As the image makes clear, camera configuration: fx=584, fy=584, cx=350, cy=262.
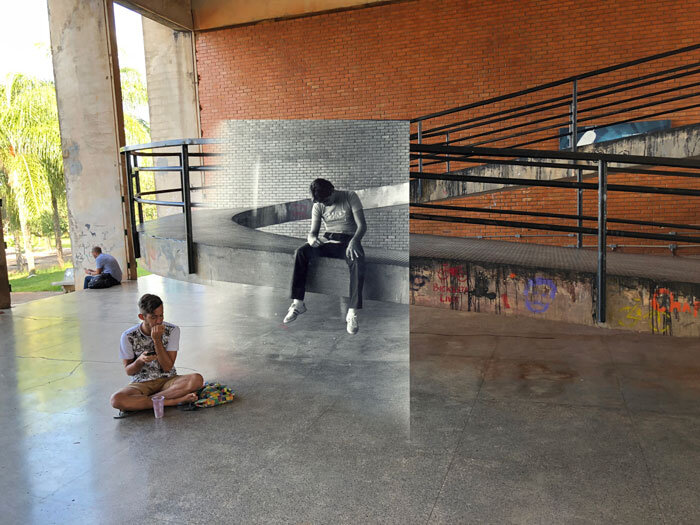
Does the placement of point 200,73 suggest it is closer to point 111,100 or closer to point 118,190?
point 111,100

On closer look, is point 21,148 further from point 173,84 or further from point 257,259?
point 257,259

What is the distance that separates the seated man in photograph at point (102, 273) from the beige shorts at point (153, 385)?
6367 millimetres

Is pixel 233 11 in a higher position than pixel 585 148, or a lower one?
higher

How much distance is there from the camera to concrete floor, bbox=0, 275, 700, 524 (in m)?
2.91

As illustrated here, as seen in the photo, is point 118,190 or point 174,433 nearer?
point 174,433

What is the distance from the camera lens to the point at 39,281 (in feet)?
76.9

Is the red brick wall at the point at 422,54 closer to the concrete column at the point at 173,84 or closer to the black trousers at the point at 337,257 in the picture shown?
the concrete column at the point at 173,84

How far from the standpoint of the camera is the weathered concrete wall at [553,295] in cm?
333

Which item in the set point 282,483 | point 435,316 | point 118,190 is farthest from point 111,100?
point 282,483

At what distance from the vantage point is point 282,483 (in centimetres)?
314

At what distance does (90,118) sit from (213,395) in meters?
7.98

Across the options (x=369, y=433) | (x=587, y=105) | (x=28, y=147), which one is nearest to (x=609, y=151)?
(x=369, y=433)

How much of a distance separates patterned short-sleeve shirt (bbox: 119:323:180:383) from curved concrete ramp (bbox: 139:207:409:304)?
48 centimetres

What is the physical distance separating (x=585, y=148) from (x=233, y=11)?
29.7 ft
